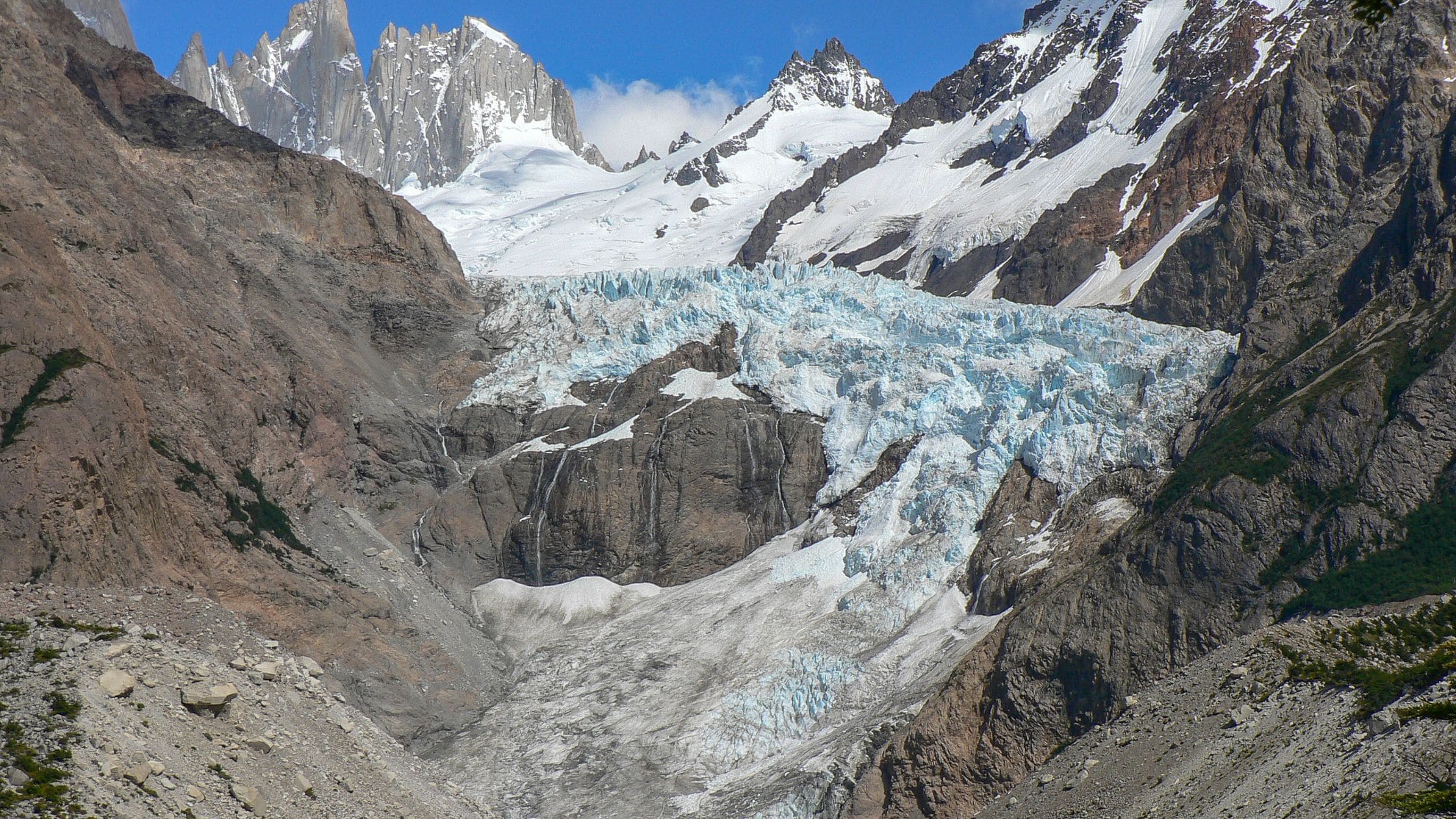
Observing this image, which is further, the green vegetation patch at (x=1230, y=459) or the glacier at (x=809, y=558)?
the glacier at (x=809, y=558)

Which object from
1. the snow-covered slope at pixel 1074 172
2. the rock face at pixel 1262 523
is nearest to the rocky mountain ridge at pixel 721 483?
the rock face at pixel 1262 523

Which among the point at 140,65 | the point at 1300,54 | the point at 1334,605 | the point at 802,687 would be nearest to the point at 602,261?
the point at 140,65

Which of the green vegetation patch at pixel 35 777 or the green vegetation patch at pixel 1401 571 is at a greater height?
the green vegetation patch at pixel 35 777

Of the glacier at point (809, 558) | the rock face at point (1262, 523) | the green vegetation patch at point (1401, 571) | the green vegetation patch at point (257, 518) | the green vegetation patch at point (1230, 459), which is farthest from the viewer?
the green vegetation patch at point (257, 518)

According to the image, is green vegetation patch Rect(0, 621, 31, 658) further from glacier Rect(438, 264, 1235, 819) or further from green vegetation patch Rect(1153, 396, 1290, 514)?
green vegetation patch Rect(1153, 396, 1290, 514)

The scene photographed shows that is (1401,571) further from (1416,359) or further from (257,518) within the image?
(257,518)

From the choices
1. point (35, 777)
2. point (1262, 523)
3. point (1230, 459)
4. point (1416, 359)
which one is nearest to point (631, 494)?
point (1230, 459)

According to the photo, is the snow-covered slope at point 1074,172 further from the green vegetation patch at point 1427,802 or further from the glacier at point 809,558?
the green vegetation patch at point 1427,802
